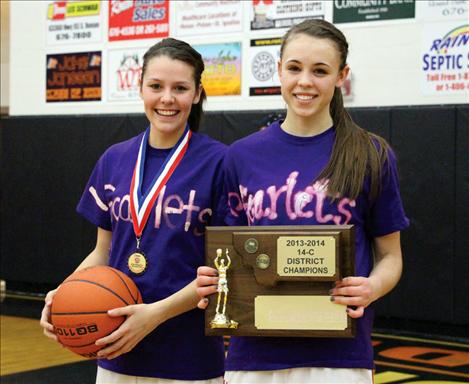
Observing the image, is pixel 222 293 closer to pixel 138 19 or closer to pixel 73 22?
pixel 138 19

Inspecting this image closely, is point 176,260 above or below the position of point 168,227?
below

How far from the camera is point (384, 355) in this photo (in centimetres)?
734

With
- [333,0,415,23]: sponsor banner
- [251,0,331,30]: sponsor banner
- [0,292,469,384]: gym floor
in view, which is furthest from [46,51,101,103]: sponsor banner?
[333,0,415,23]: sponsor banner

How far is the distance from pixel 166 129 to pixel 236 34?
7298 millimetres

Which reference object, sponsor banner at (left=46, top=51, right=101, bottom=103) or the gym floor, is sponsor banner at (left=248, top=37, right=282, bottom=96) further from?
the gym floor

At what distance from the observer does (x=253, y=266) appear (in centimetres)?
231

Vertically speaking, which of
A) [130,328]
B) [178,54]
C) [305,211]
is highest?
[178,54]

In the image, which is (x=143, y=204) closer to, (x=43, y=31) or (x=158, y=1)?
(x=158, y=1)

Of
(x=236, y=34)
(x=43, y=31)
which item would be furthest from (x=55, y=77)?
(x=236, y=34)

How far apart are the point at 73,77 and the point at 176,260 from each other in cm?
895

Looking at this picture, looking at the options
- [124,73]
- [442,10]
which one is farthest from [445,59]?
Answer: [124,73]

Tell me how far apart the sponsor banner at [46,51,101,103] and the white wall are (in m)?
0.08

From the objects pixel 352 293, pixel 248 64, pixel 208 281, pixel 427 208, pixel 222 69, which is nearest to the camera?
pixel 352 293

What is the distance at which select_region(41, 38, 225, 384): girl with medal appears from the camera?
9.47ft
